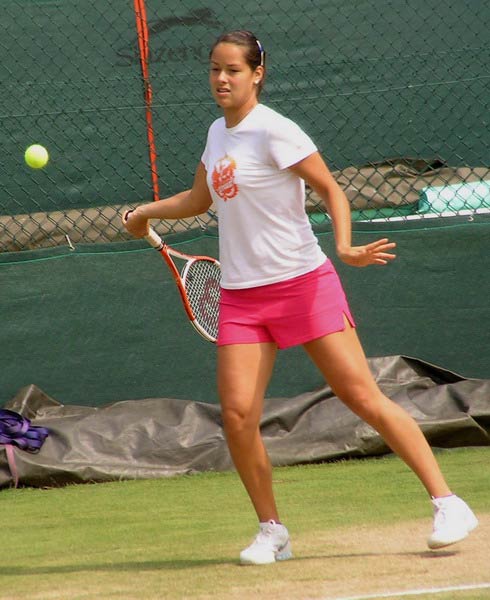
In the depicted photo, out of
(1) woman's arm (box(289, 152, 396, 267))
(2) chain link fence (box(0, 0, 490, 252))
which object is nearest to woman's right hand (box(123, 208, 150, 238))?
(1) woman's arm (box(289, 152, 396, 267))

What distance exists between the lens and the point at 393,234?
259 inches

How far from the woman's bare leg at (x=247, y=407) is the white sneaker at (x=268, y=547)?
4 cm

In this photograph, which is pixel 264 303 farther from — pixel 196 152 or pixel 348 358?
pixel 196 152

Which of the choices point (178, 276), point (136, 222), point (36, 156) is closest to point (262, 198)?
point (136, 222)

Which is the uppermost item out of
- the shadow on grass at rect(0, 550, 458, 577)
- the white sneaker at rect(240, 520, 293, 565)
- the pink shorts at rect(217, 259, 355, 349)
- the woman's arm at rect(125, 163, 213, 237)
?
the woman's arm at rect(125, 163, 213, 237)

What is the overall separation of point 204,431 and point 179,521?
4.23 feet

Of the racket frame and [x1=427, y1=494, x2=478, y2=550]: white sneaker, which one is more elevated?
the racket frame

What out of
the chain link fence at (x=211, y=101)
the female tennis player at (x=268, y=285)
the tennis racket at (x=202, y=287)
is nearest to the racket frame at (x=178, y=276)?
the tennis racket at (x=202, y=287)

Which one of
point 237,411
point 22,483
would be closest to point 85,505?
point 22,483

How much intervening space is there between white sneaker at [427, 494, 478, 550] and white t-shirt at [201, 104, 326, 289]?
85 cm

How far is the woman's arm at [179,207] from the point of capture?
399cm

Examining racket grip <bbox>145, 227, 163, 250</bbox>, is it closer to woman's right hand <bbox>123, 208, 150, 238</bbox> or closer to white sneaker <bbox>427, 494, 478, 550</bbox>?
woman's right hand <bbox>123, 208, 150, 238</bbox>

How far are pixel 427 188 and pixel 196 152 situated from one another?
1.36 metres

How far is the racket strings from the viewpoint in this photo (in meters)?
4.72
